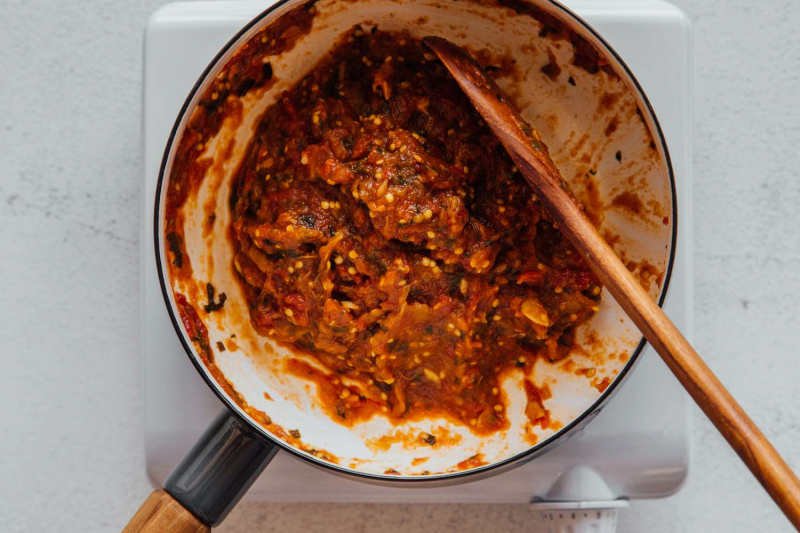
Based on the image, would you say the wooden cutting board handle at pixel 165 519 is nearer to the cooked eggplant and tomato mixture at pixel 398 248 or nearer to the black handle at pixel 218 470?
the black handle at pixel 218 470

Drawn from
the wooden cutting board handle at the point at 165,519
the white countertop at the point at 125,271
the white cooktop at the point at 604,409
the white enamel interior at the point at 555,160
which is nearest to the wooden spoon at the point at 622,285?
the white enamel interior at the point at 555,160

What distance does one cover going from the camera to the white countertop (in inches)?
53.9

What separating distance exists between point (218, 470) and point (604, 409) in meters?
0.58

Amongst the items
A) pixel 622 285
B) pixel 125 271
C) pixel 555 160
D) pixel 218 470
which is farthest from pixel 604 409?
pixel 125 271


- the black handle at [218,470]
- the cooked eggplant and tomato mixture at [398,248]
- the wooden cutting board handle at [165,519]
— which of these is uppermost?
the cooked eggplant and tomato mixture at [398,248]

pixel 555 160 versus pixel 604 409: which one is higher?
pixel 555 160

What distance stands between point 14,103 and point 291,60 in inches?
22.4

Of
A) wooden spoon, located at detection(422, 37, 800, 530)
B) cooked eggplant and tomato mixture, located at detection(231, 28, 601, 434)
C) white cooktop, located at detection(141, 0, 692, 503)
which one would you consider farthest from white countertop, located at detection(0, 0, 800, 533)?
wooden spoon, located at detection(422, 37, 800, 530)

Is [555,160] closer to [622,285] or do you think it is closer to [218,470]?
[622,285]

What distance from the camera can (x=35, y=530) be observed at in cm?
140

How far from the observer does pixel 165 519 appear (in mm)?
1011

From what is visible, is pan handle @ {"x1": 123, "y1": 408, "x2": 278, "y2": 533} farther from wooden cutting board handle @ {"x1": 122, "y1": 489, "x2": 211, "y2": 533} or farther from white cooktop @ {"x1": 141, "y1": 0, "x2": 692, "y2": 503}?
white cooktop @ {"x1": 141, "y1": 0, "x2": 692, "y2": 503}

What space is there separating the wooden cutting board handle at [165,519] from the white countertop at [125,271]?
361mm

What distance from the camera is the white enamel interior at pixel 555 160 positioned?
1136 mm
